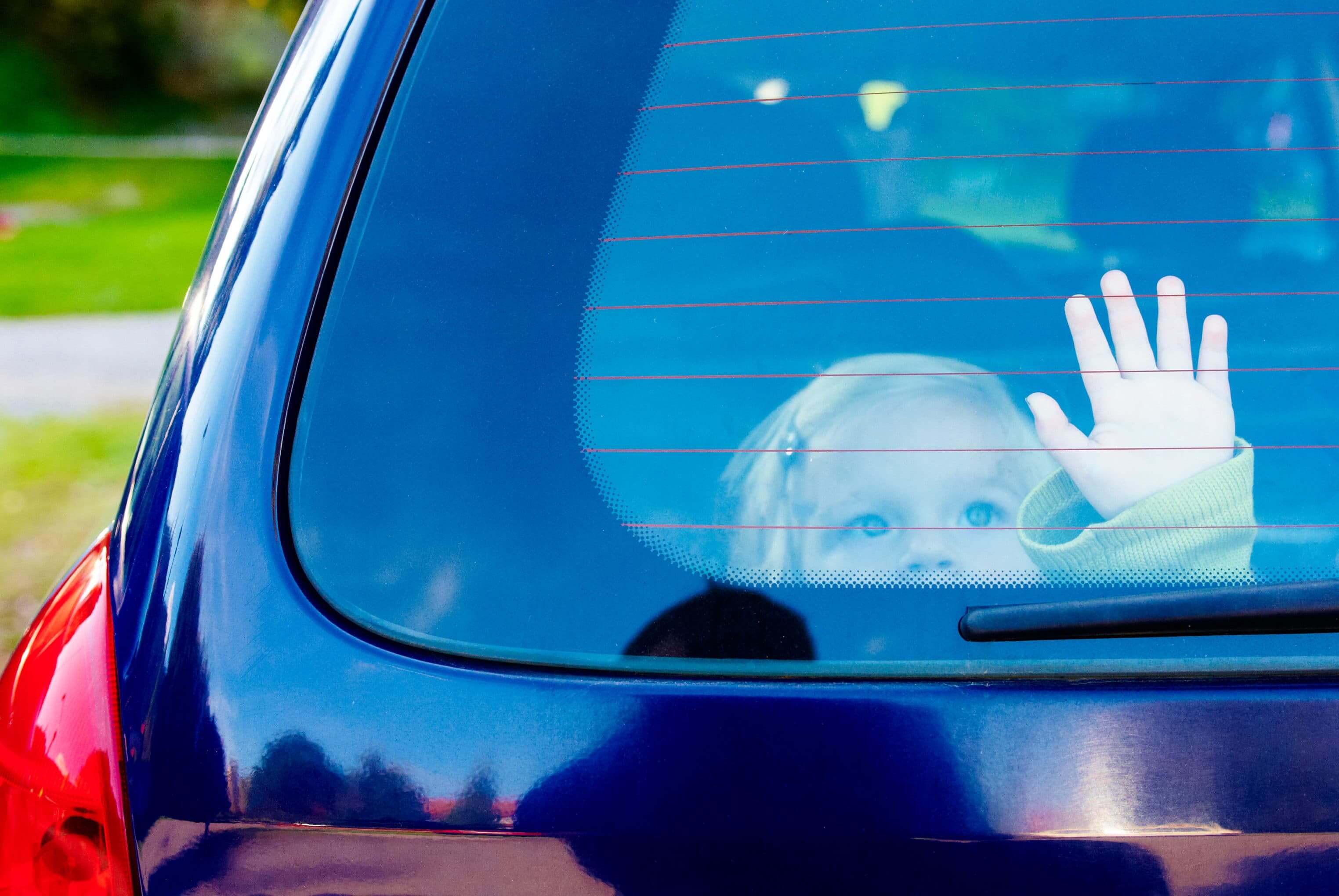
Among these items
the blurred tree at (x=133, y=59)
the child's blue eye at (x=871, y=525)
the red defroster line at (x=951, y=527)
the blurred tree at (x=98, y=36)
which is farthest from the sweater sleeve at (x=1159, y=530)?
the blurred tree at (x=98, y=36)

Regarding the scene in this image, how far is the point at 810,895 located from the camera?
2.82ft

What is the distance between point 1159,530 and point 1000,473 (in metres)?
0.15

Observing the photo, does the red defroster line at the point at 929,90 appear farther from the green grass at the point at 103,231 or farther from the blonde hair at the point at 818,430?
the green grass at the point at 103,231

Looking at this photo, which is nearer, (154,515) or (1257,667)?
(1257,667)

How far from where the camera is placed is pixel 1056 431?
100cm

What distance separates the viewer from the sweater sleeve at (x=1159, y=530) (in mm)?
949

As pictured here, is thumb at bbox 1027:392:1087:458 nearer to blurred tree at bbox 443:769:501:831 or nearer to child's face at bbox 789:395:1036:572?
child's face at bbox 789:395:1036:572

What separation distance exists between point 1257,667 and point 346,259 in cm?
86

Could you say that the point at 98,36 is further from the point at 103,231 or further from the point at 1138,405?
the point at 1138,405

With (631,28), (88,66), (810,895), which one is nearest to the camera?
(810,895)

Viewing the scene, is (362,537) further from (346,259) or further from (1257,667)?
(1257,667)

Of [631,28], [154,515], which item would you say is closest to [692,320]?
[631,28]

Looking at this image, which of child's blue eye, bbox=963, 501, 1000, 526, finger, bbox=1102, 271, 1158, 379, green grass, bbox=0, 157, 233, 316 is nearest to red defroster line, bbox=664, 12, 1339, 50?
finger, bbox=1102, 271, 1158, 379

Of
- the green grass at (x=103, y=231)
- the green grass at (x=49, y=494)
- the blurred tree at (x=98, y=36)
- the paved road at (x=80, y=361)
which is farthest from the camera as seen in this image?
the blurred tree at (x=98, y=36)
